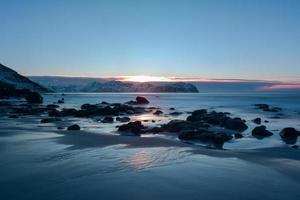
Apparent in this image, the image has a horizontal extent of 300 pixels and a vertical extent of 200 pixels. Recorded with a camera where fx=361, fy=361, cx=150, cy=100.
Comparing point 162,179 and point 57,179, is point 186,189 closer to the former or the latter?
point 162,179

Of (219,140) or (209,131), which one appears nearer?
(219,140)

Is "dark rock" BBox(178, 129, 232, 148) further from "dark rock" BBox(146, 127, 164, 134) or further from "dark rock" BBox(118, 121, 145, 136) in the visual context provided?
"dark rock" BBox(118, 121, 145, 136)

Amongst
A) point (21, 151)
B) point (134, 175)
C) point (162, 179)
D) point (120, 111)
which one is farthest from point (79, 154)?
point (120, 111)

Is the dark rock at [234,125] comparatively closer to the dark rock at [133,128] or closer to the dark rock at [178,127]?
the dark rock at [178,127]

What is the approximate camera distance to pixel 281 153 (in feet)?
61.6

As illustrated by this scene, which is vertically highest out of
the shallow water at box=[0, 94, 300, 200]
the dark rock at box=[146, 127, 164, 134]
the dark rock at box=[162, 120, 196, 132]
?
the shallow water at box=[0, 94, 300, 200]

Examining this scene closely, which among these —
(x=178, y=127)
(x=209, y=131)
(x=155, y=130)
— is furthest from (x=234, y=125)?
(x=155, y=130)

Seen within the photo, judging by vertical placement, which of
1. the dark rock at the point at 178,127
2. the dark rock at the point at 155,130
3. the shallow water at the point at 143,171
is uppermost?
the shallow water at the point at 143,171

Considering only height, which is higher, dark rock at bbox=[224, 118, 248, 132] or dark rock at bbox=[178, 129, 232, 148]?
dark rock at bbox=[178, 129, 232, 148]

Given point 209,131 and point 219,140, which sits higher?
point 209,131

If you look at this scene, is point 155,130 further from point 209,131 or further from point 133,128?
point 209,131

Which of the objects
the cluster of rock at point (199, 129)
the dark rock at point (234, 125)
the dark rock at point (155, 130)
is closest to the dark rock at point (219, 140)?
the cluster of rock at point (199, 129)

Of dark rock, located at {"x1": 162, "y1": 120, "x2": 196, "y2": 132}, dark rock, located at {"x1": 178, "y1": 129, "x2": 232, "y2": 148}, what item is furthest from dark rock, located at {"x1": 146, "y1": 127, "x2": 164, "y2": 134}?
dark rock, located at {"x1": 178, "y1": 129, "x2": 232, "y2": 148}

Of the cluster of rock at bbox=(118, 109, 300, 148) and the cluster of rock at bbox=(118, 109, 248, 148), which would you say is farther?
the cluster of rock at bbox=(118, 109, 300, 148)
